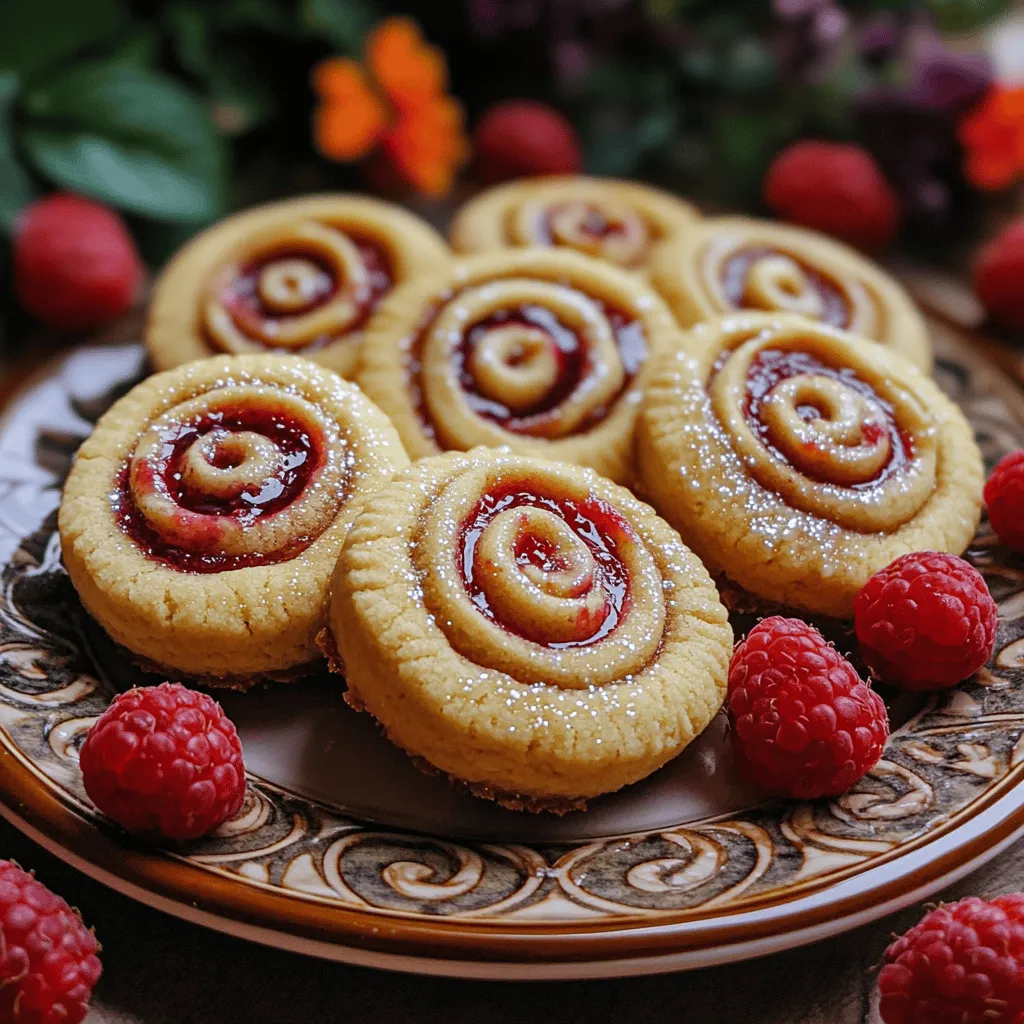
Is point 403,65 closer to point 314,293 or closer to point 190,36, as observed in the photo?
point 190,36

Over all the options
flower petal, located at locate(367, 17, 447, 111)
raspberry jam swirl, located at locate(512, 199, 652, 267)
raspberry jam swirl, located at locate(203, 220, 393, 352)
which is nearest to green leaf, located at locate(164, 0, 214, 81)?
flower petal, located at locate(367, 17, 447, 111)

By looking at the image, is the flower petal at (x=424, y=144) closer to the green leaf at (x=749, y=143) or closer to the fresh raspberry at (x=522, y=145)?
the fresh raspberry at (x=522, y=145)

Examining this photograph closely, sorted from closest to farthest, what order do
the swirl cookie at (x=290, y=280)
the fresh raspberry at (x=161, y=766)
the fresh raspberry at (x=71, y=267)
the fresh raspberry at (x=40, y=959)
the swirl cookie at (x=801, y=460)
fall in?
the fresh raspberry at (x=40, y=959) → the fresh raspberry at (x=161, y=766) → the swirl cookie at (x=801, y=460) → the swirl cookie at (x=290, y=280) → the fresh raspberry at (x=71, y=267)

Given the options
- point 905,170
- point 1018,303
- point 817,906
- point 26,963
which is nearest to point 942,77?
point 905,170

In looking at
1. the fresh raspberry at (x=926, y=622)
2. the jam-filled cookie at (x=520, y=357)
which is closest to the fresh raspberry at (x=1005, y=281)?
the jam-filled cookie at (x=520, y=357)

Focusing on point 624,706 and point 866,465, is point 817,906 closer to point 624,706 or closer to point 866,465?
point 624,706

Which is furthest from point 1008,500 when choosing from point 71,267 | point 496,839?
point 71,267
